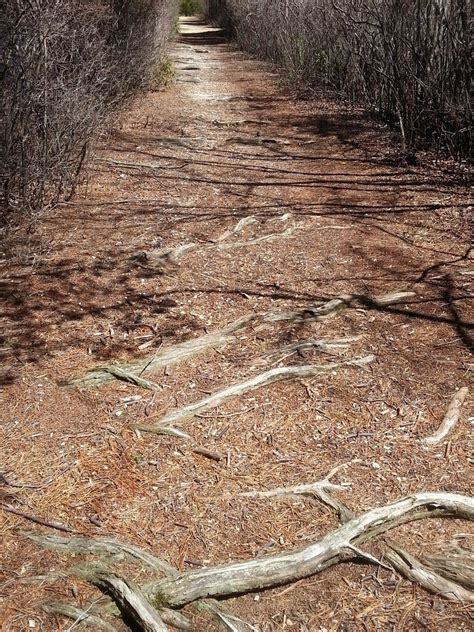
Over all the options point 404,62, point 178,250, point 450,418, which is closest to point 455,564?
point 450,418

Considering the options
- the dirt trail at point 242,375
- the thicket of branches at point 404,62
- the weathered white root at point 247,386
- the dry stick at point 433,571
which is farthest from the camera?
the thicket of branches at point 404,62

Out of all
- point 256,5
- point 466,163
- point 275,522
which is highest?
point 256,5

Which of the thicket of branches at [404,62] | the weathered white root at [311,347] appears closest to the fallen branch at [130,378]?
the weathered white root at [311,347]

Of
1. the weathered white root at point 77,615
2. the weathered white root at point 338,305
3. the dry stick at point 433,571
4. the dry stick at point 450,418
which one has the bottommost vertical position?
the weathered white root at point 77,615

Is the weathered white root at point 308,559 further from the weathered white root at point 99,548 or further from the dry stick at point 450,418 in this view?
the dry stick at point 450,418

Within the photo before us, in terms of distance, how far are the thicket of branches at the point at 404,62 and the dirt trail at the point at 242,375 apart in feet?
3.40

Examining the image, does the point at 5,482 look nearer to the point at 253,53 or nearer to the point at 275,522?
the point at 275,522

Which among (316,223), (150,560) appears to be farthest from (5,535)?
(316,223)

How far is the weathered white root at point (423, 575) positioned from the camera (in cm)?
264

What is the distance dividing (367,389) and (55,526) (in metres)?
1.94

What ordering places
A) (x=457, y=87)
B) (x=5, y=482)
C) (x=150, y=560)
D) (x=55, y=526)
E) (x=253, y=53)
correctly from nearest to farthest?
(x=150, y=560)
(x=55, y=526)
(x=5, y=482)
(x=457, y=87)
(x=253, y=53)

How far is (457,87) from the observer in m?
7.95

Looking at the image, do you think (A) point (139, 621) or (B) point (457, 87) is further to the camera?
(B) point (457, 87)

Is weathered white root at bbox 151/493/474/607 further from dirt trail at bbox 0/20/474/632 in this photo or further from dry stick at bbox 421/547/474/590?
dry stick at bbox 421/547/474/590
